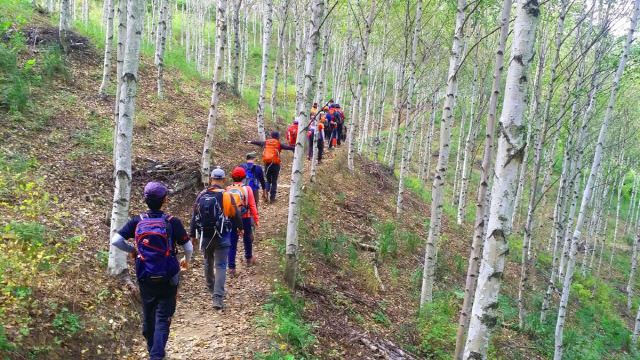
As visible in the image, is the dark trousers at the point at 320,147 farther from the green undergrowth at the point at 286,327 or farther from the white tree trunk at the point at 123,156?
the white tree trunk at the point at 123,156

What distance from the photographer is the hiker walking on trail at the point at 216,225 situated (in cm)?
584

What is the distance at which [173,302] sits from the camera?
173 inches

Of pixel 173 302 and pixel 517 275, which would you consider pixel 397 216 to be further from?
pixel 173 302

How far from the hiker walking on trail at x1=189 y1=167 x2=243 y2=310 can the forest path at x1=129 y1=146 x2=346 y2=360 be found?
341 millimetres

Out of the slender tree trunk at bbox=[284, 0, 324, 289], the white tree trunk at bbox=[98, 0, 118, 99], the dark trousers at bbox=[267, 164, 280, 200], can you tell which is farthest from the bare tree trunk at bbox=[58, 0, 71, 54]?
the slender tree trunk at bbox=[284, 0, 324, 289]

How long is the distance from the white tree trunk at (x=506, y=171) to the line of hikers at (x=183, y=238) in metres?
3.18

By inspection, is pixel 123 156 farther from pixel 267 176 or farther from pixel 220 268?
pixel 267 176

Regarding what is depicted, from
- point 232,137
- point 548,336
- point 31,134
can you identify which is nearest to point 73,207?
point 31,134

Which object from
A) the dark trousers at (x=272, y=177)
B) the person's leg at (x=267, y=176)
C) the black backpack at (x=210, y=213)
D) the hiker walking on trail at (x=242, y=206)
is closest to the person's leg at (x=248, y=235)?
the hiker walking on trail at (x=242, y=206)

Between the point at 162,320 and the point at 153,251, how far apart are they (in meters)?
0.78

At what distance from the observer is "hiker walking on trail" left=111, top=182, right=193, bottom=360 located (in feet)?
13.8

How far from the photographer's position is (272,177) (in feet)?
33.5

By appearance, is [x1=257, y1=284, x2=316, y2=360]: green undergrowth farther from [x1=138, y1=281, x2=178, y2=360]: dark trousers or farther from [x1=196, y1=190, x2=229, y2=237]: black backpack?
[x1=196, y1=190, x2=229, y2=237]: black backpack

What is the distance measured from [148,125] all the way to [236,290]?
281 inches
